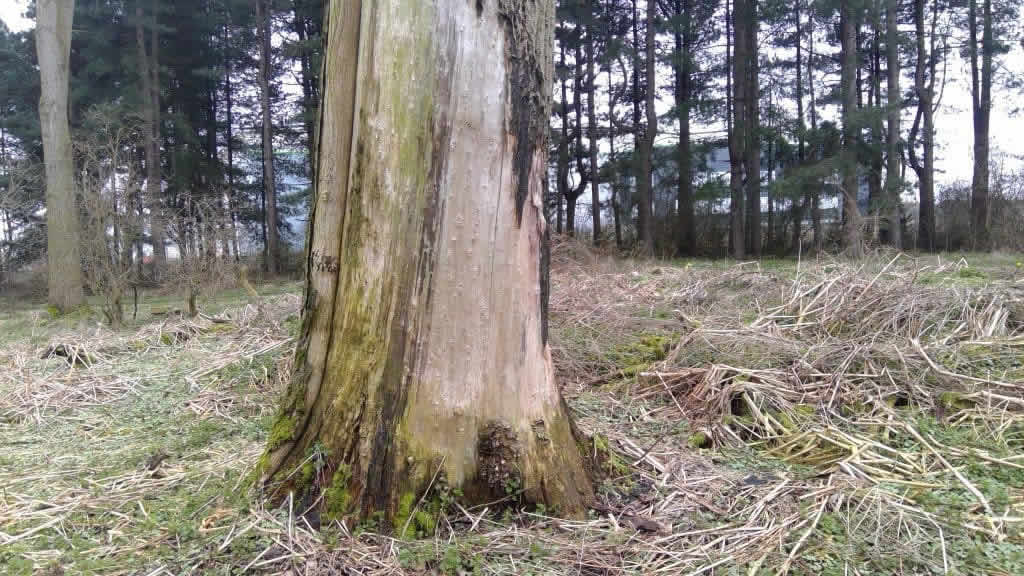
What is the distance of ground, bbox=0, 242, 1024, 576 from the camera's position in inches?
70.4

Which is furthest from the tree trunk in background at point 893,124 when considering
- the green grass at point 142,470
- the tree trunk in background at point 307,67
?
the tree trunk in background at point 307,67

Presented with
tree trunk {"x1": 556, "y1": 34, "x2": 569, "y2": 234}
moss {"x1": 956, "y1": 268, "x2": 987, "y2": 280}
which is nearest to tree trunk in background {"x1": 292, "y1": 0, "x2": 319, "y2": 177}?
tree trunk {"x1": 556, "y1": 34, "x2": 569, "y2": 234}

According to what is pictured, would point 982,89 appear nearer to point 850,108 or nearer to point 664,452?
point 850,108

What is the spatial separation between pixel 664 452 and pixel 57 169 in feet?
39.8

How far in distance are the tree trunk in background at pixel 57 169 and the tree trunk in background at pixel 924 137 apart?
20.0 metres

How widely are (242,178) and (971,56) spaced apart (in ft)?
84.6

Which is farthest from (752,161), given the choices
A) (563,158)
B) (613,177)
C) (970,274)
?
(970,274)

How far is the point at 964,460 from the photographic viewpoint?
2406 millimetres

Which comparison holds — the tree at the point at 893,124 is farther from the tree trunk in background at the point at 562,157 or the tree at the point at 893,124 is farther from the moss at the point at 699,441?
the moss at the point at 699,441

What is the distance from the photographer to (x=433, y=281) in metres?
1.93

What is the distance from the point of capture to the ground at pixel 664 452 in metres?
1.79

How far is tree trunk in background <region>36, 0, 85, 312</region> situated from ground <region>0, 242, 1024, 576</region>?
5936 mm

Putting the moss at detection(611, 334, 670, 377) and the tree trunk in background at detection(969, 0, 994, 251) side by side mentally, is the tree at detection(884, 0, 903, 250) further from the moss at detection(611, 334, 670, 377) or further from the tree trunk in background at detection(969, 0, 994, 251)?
the moss at detection(611, 334, 670, 377)

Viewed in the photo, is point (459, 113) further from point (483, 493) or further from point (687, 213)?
point (687, 213)
